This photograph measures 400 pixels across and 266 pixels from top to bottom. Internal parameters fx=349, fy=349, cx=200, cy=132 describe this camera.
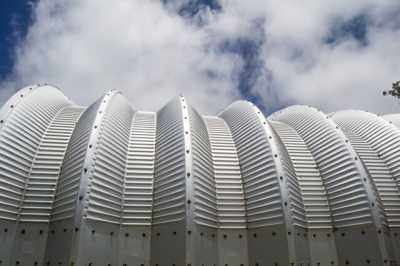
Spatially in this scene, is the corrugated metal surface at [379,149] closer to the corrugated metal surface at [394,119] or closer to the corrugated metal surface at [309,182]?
the corrugated metal surface at [394,119]

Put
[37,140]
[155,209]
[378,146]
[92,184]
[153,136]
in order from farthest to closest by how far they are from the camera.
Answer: [378,146] < [153,136] < [37,140] < [155,209] < [92,184]

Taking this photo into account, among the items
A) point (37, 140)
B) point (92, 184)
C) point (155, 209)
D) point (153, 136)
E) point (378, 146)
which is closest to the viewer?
point (92, 184)

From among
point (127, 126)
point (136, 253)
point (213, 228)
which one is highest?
point (127, 126)

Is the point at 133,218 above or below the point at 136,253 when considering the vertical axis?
above

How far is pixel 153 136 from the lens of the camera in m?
20.1

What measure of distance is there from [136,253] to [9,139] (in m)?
8.32

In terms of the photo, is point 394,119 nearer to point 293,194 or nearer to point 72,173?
point 293,194

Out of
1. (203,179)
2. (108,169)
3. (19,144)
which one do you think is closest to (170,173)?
(203,179)

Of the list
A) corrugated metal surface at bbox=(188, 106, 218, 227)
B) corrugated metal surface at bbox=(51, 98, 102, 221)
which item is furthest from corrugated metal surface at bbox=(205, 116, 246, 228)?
corrugated metal surface at bbox=(51, 98, 102, 221)

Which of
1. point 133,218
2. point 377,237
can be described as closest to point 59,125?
point 133,218

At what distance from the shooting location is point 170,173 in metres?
17.2

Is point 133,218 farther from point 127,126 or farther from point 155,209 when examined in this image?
point 127,126

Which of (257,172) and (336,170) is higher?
(336,170)

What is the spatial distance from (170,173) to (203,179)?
65.7 inches
